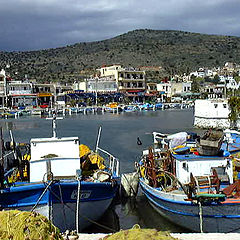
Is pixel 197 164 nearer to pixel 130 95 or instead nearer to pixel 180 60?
pixel 130 95

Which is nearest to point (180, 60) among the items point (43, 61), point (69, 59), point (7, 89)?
point (69, 59)

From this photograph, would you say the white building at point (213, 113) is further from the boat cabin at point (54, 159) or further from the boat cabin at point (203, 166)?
the boat cabin at point (54, 159)

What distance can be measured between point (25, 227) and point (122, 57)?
519 ft

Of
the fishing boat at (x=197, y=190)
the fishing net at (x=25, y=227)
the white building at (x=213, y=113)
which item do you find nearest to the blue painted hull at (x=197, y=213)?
the fishing boat at (x=197, y=190)

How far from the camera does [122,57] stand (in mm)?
160250

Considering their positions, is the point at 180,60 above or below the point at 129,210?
above

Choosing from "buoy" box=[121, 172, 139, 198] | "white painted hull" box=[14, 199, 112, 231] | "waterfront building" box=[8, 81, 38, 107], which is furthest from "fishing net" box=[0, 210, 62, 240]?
"waterfront building" box=[8, 81, 38, 107]

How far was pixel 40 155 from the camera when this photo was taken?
13125 millimetres

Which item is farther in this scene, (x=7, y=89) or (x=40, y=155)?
(x=7, y=89)

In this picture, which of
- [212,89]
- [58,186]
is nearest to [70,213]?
[58,186]

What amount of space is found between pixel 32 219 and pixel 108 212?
10545mm

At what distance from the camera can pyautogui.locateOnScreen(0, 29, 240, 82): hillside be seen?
14525 cm

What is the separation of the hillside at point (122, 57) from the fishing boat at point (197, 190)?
115624 millimetres

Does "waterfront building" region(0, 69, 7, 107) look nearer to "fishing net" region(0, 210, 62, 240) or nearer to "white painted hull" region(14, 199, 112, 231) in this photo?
"white painted hull" region(14, 199, 112, 231)
